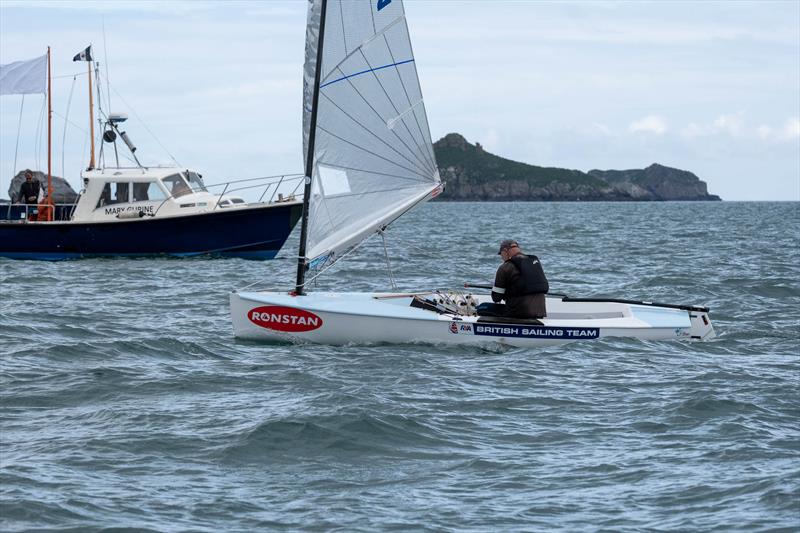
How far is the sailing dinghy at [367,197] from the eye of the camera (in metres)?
14.2

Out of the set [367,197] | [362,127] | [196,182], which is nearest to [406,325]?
[367,197]

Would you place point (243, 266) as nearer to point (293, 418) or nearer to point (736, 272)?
point (736, 272)

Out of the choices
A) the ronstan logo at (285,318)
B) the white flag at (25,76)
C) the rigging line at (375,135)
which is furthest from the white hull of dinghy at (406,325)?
the white flag at (25,76)

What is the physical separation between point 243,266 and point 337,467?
19402 millimetres

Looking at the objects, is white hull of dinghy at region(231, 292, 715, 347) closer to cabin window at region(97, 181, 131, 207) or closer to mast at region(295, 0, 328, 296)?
mast at region(295, 0, 328, 296)

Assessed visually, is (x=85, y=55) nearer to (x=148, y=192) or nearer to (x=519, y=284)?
(x=148, y=192)

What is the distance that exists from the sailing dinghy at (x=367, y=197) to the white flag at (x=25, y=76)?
18.3 m

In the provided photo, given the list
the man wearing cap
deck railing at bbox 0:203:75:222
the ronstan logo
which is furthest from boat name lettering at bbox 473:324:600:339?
deck railing at bbox 0:203:75:222

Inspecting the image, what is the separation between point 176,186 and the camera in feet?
96.8

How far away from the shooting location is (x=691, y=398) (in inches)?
433

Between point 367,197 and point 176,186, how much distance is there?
15.7 meters

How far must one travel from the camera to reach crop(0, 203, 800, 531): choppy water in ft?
25.1

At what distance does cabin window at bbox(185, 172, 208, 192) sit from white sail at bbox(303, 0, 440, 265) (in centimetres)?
1598

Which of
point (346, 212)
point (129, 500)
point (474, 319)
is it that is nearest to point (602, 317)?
point (474, 319)
